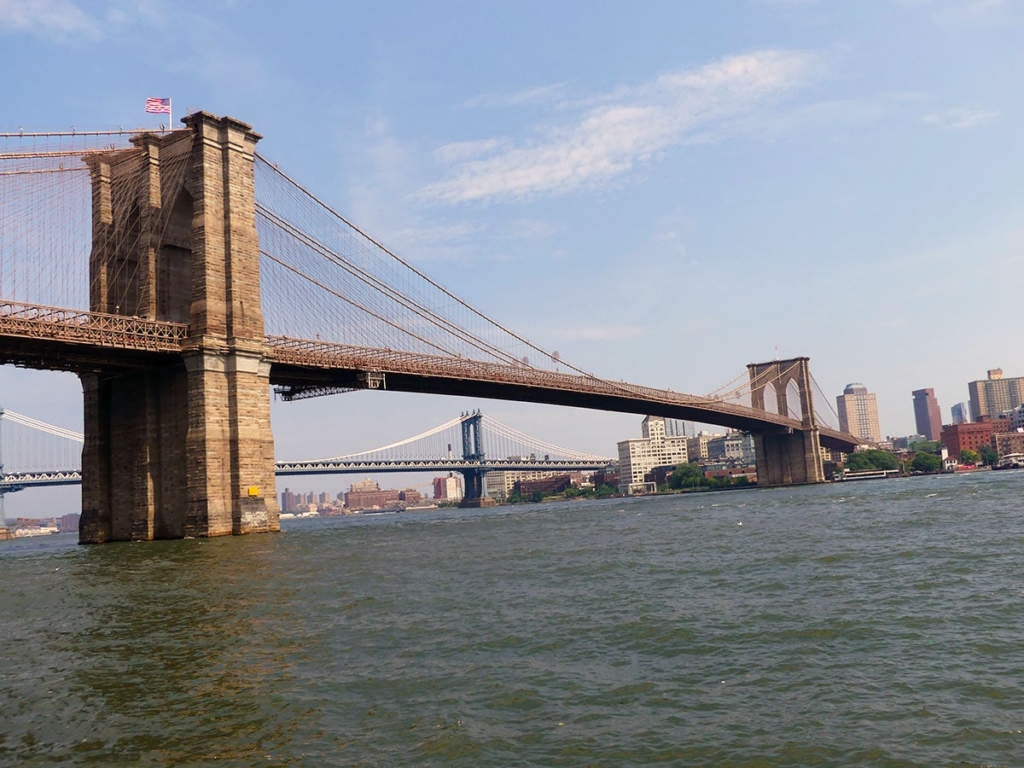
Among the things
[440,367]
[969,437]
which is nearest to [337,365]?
[440,367]

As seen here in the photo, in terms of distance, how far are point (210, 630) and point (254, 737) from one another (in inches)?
242

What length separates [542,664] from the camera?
9.94 meters

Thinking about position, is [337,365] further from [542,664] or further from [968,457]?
[968,457]

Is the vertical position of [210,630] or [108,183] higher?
[108,183]

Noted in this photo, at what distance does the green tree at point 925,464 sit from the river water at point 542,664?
417 feet

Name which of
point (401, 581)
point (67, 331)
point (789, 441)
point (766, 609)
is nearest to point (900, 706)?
point (766, 609)

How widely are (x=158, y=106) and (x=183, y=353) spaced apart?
14512 millimetres

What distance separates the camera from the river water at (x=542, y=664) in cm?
723

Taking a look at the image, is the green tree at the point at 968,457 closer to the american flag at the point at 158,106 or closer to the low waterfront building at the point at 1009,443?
the low waterfront building at the point at 1009,443

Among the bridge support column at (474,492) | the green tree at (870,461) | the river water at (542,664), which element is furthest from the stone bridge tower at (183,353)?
the bridge support column at (474,492)

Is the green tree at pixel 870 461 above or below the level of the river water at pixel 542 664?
above

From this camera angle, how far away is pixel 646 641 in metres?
11.0

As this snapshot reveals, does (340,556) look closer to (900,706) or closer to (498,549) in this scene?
(498,549)

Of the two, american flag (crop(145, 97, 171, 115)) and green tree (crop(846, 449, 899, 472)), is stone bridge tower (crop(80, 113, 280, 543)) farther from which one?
green tree (crop(846, 449, 899, 472))
